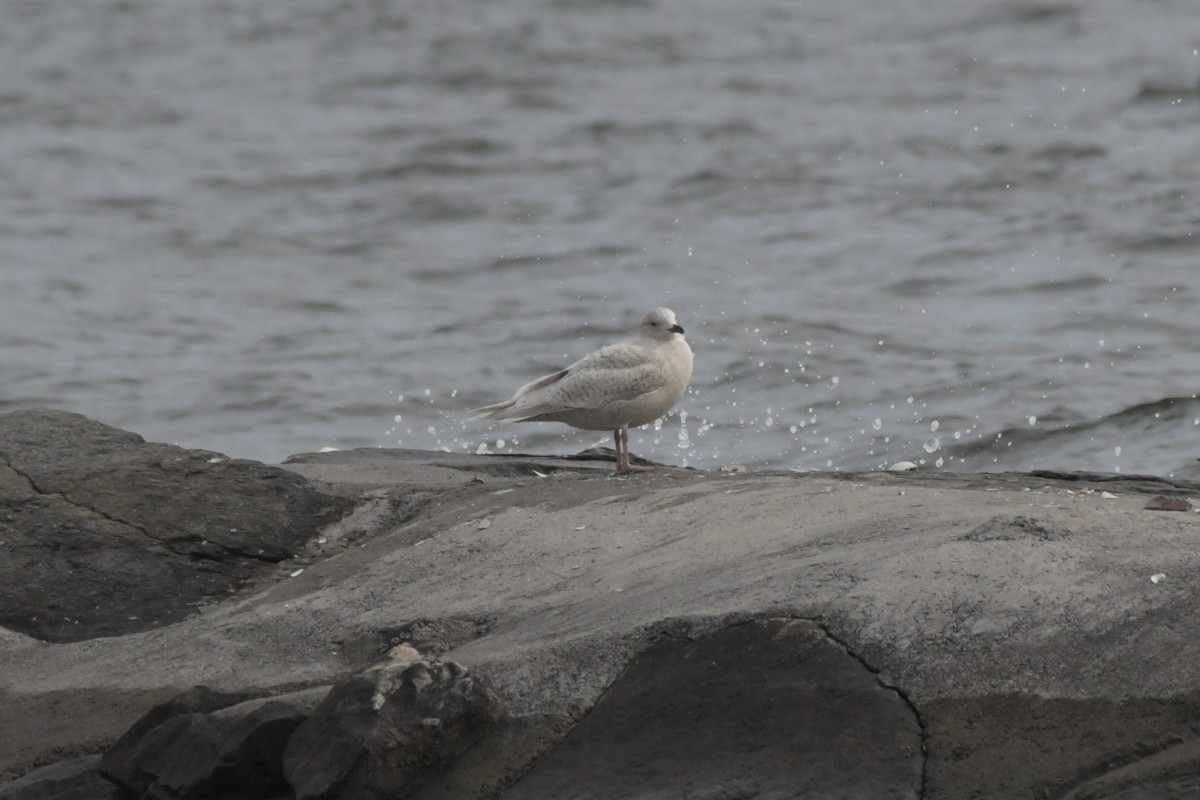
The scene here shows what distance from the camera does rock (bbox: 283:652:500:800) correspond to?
4832mm

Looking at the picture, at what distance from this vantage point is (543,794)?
4816mm

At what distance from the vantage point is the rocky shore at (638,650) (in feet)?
15.3

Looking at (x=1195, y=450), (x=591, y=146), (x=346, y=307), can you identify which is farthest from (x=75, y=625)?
(x=591, y=146)

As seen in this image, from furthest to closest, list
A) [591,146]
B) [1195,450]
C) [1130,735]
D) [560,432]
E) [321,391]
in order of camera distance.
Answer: [591,146] < [321,391] < [560,432] < [1195,450] < [1130,735]

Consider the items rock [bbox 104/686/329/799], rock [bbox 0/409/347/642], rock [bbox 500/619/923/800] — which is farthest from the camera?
rock [bbox 0/409/347/642]

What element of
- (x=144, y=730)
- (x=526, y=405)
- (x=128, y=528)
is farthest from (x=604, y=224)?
(x=144, y=730)

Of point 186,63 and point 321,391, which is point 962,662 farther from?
point 186,63

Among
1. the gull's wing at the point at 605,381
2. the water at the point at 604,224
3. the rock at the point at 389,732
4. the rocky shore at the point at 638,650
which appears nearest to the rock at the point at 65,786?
the rocky shore at the point at 638,650

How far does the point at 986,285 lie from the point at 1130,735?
10360 millimetres

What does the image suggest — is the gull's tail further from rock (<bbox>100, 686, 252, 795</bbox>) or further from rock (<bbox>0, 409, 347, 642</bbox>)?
rock (<bbox>100, 686, 252, 795</bbox>)

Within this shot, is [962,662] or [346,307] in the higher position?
[962,662]

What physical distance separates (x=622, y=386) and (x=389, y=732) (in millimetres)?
3062

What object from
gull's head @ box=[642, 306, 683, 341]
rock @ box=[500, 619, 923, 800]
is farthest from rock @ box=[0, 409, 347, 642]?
rock @ box=[500, 619, 923, 800]

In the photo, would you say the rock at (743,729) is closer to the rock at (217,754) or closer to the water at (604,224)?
the rock at (217,754)
